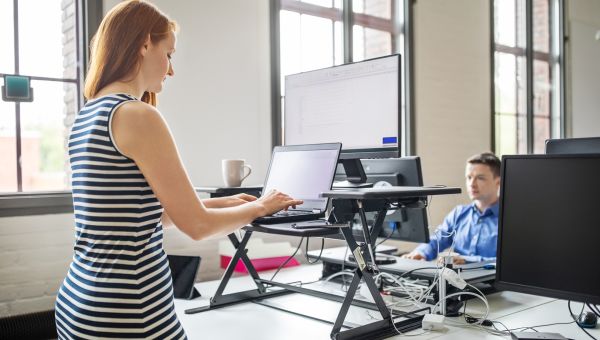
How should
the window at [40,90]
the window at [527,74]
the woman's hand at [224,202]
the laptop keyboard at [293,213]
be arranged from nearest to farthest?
the woman's hand at [224,202] → the laptop keyboard at [293,213] → the window at [40,90] → the window at [527,74]

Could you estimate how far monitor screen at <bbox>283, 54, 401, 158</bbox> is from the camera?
164 centimetres

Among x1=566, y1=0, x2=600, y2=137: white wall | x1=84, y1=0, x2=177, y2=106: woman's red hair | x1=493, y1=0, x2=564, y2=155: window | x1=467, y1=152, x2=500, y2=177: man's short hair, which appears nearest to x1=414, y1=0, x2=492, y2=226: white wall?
x1=493, y1=0, x2=564, y2=155: window

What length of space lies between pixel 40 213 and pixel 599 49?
589 cm

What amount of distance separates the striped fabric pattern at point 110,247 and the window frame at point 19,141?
3.86 feet

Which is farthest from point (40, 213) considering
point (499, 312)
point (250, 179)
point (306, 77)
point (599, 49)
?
point (599, 49)

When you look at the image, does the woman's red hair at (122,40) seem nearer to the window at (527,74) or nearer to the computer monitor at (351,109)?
the computer monitor at (351,109)

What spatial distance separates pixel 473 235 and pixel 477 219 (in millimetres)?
87

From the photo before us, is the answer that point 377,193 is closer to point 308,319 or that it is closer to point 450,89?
A: point 308,319

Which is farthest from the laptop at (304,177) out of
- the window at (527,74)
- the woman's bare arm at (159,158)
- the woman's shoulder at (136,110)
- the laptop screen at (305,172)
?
the window at (527,74)

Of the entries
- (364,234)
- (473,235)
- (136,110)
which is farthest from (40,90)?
(473,235)

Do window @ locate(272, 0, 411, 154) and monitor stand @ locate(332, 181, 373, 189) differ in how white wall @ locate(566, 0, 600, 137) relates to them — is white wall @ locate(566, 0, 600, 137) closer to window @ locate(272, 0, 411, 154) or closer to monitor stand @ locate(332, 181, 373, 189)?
window @ locate(272, 0, 411, 154)

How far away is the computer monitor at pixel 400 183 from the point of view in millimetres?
1847

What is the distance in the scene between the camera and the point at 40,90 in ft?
7.32

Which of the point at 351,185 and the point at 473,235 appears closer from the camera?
the point at 351,185
